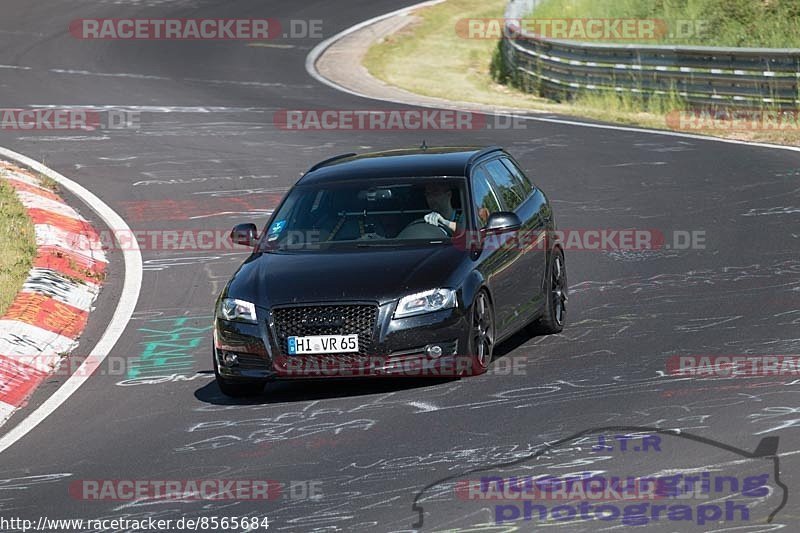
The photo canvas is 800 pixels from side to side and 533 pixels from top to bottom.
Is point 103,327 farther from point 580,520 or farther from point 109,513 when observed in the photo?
point 580,520

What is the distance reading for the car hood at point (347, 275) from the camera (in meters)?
10.2

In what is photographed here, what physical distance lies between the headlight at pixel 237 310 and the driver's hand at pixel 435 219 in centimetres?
164

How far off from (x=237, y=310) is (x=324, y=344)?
738mm

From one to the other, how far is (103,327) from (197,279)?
1.86 meters

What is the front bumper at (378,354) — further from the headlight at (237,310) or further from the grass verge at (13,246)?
the grass verge at (13,246)

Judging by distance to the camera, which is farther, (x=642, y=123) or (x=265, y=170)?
(x=642, y=123)

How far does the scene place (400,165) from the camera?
1181 cm

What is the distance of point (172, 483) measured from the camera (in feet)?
27.2

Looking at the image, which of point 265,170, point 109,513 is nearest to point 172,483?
point 109,513
